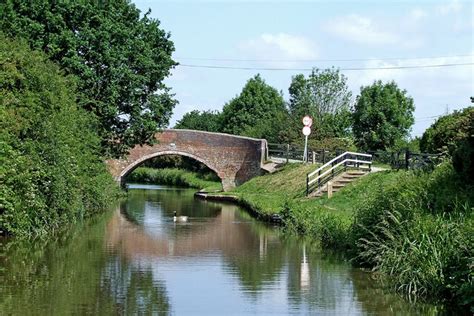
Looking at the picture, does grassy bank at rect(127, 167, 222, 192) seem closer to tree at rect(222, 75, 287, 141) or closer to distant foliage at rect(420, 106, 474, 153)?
tree at rect(222, 75, 287, 141)

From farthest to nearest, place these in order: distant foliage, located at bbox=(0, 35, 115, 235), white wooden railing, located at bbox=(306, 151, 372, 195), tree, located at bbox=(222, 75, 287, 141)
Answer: tree, located at bbox=(222, 75, 287, 141), white wooden railing, located at bbox=(306, 151, 372, 195), distant foliage, located at bbox=(0, 35, 115, 235)

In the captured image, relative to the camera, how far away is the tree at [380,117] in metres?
51.7

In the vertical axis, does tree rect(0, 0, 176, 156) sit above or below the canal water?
above

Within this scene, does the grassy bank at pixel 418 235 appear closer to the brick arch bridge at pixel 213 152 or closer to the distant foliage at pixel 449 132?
the distant foliage at pixel 449 132

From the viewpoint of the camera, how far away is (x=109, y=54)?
3353 centimetres

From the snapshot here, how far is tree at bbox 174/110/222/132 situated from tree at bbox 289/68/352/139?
14.0 m

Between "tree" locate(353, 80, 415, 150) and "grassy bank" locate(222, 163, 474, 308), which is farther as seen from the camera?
"tree" locate(353, 80, 415, 150)

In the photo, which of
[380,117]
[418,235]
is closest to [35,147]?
[418,235]

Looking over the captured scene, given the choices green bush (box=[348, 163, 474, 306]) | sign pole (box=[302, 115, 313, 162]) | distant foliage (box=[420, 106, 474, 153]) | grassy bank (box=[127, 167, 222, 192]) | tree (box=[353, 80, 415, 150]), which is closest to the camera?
green bush (box=[348, 163, 474, 306])

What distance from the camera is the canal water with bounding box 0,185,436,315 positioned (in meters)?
12.6

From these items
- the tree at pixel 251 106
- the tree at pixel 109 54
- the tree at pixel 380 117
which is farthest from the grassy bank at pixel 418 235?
the tree at pixel 251 106

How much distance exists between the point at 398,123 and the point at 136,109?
875 inches

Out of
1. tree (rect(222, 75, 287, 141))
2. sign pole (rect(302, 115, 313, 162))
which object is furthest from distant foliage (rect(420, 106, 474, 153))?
tree (rect(222, 75, 287, 141))

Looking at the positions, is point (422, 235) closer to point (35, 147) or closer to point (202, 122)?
point (35, 147)
